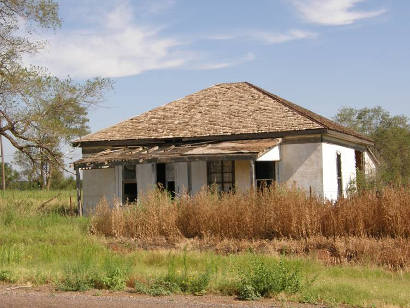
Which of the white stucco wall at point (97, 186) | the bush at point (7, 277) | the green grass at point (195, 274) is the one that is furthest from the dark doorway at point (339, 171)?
the bush at point (7, 277)

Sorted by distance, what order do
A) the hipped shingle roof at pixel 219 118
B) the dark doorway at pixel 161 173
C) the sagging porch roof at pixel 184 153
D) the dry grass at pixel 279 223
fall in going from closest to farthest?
the dry grass at pixel 279 223, the sagging porch roof at pixel 184 153, the hipped shingle roof at pixel 219 118, the dark doorway at pixel 161 173

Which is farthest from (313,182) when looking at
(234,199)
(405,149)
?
(405,149)

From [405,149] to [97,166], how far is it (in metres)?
26.7

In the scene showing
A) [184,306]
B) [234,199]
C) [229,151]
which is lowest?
[184,306]

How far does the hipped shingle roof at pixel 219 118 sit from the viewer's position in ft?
65.7

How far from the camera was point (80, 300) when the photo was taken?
8031 millimetres

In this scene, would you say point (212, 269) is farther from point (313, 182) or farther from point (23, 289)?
point (313, 182)

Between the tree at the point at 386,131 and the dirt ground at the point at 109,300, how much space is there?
89.4ft

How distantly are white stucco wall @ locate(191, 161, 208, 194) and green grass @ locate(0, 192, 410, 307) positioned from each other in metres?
6.81

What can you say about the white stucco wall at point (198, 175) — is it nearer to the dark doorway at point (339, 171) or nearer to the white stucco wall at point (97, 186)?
the white stucco wall at point (97, 186)

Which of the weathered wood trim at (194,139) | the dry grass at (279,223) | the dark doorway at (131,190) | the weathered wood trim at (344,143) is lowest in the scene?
the dry grass at (279,223)

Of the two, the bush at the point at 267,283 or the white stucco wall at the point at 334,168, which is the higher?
the white stucco wall at the point at 334,168

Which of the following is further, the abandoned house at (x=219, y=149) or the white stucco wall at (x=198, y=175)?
the white stucco wall at (x=198, y=175)

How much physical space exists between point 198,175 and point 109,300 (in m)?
12.8
